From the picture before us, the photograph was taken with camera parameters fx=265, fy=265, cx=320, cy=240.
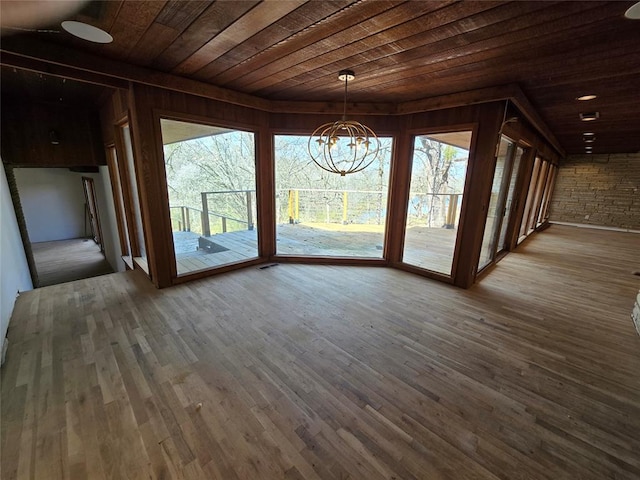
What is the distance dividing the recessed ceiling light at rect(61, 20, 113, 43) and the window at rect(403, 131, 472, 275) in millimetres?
3509

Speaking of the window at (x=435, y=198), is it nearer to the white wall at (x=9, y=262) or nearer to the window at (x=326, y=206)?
the window at (x=326, y=206)

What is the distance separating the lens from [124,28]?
1886mm

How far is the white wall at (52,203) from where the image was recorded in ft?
25.3

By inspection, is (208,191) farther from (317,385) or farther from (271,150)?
(317,385)

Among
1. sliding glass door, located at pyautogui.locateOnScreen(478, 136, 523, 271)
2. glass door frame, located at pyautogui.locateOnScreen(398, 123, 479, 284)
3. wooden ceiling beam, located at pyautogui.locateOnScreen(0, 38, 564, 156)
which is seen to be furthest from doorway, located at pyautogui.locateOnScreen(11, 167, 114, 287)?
sliding glass door, located at pyautogui.locateOnScreen(478, 136, 523, 271)

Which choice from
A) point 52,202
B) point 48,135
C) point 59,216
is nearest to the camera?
point 48,135

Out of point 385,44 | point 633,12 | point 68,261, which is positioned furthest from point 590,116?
point 68,261

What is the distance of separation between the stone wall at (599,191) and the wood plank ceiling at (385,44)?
7312 mm

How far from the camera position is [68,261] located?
6.46 m

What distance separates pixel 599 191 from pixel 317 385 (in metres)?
11.4

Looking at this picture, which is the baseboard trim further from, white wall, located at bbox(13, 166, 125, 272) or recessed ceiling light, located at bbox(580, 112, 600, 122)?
white wall, located at bbox(13, 166, 125, 272)

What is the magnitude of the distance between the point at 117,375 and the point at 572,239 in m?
9.45

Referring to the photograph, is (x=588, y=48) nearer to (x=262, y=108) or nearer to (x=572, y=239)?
(x=262, y=108)

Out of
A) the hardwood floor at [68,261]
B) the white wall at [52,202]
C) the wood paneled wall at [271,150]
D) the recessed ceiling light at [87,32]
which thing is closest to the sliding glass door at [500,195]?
the wood paneled wall at [271,150]
